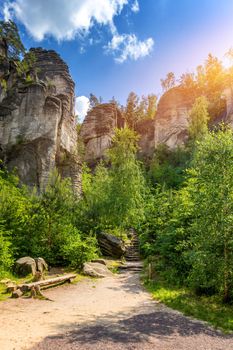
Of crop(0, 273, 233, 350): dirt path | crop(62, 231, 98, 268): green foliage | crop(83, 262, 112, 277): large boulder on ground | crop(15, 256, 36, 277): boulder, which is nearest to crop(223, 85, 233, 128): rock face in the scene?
crop(83, 262, 112, 277): large boulder on ground

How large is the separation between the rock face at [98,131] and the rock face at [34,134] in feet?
47.9

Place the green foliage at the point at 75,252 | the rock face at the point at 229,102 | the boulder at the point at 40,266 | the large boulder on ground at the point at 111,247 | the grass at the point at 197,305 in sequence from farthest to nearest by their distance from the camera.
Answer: the rock face at the point at 229,102, the large boulder on ground at the point at 111,247, the green foliage at the point at 75,252, the boulder at the point at 40,266, the grass at the point at 197,305

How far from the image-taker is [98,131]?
46.5 metres

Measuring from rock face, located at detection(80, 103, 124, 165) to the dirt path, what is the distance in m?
36.2

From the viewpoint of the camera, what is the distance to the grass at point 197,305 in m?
7.85

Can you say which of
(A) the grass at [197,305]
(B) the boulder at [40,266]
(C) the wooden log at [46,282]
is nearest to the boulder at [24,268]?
(B) the boulder at [40,266]

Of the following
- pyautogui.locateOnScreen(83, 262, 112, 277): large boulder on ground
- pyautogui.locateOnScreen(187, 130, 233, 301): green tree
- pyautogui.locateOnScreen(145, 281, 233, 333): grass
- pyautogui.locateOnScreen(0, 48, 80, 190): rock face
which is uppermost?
pyautogui.locateOnScreen(0, 48, 80, 190): rock face

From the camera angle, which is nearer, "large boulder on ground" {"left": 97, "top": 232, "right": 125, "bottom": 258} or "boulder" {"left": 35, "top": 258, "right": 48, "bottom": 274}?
"boulder" {"left": 35, "top": 258, "right": 48, "bottom": 274}

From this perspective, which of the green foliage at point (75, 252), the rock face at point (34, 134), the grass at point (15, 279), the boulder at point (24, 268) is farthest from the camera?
the rock face at point (34, 134)

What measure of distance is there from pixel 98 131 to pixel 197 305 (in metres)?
39.4

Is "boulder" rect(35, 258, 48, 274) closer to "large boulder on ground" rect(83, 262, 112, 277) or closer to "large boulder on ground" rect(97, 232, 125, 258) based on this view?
"large boulder on ground" rect(83, 262, 112, 277)

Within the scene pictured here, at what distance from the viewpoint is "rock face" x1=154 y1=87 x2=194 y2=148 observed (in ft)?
163

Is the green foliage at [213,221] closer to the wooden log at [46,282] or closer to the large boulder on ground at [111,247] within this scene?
the wooden log at [46,282]

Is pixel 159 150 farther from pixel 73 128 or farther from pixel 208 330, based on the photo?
pixel 208 330
